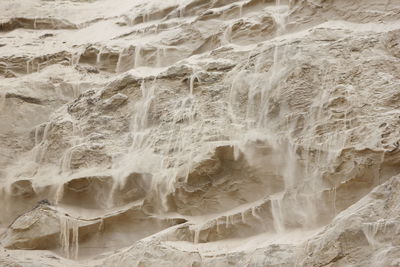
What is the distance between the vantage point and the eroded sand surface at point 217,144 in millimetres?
10750

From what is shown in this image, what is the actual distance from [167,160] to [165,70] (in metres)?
2.76

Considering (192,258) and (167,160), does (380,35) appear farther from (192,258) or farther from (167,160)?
(192,258)

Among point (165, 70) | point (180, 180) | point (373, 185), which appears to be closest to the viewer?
point (373, 185)

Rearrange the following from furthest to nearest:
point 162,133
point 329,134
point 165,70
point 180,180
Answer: point 165,70 → point 162,133 → point 180,180 → point 329,134

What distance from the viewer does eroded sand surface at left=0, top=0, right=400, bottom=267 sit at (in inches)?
423

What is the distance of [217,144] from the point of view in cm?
1258

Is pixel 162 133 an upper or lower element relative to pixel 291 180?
upper

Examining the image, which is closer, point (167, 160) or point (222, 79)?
point (167, 160)

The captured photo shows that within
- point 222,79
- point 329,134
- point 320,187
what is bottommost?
point 320,187

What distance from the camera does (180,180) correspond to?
41.6 feet

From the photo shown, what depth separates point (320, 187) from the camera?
11.0m

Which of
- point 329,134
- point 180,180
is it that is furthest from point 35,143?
point 329,134

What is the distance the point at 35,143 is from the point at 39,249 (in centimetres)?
332

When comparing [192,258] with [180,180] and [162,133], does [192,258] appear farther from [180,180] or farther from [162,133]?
[162,133]
